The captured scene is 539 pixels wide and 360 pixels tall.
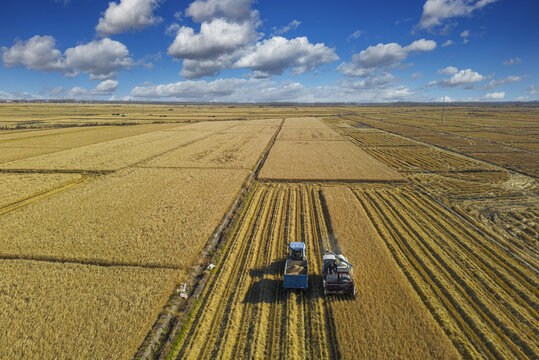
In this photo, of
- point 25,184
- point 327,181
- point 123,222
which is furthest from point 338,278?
point 25,184

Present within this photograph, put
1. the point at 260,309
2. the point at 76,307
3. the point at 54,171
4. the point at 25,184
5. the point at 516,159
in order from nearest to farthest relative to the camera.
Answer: the point at 76,307, the point at 260,309, the point at 25,184, the point at 54,171, the point at 516,159

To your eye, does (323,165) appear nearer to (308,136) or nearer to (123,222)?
(123,222)

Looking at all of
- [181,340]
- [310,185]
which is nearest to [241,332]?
[181,340]

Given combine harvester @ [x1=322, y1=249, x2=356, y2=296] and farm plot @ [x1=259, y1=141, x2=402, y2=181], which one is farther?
farm plot @ [x1=259, y1=141, x2=402, y2=181]

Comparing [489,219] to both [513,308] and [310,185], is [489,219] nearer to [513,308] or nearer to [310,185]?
[513,308]

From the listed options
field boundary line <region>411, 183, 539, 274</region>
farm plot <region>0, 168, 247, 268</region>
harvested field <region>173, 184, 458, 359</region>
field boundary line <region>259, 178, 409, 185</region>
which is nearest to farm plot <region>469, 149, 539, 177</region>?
field boundary line <region>259, 178, 409, 185</region>

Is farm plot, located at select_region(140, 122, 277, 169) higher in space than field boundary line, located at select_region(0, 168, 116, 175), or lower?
higher

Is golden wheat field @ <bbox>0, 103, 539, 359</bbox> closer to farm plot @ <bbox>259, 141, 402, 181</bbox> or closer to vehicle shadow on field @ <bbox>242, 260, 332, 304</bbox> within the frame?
vehicle shadow on field @ <bbox>242, 260, 332, 304</bbox>
